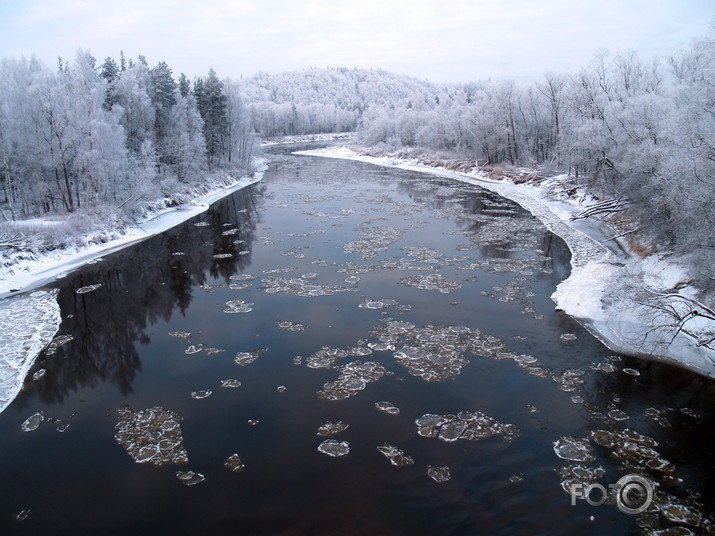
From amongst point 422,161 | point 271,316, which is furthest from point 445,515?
point 422,161

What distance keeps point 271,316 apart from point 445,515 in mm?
10585

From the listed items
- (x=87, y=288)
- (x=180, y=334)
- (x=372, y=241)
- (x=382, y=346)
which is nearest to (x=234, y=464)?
(x=382, y=346)

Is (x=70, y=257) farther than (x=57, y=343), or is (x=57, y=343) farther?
(x=70, y=257)

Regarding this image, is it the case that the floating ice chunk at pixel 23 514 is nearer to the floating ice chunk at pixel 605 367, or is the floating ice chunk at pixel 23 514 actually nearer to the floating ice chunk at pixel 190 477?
the floating ice chunk at pixel 190 477

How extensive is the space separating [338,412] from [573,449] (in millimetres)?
5668

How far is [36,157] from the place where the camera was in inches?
1249

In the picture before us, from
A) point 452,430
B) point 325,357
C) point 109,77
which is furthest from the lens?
point 109,77

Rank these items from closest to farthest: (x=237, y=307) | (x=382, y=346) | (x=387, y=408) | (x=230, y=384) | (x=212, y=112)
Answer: (x=387, y=408)
(x=230, y=384)
(x=382, y=346)
(x=237, y=307)
(x=212, y=112)

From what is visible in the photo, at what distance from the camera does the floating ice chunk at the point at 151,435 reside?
10.0m

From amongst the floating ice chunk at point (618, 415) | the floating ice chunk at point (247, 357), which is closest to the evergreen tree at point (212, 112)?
the floating ice chunk at point (247, 357)

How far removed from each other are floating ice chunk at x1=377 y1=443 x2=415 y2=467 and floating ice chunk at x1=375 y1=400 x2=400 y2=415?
3.95 ft

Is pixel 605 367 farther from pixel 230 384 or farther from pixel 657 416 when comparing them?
pixel 230 384

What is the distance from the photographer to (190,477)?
9.33m

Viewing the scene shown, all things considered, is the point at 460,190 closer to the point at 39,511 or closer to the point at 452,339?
the point at 452,339
